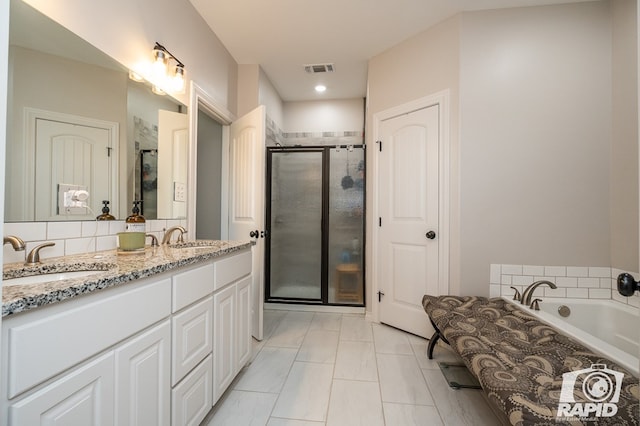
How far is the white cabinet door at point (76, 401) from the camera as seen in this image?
2.04 feet

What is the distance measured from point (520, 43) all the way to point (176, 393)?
3.07 meters

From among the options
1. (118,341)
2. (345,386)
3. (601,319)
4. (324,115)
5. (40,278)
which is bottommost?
(345,386)

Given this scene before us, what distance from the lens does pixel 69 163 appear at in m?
1.20

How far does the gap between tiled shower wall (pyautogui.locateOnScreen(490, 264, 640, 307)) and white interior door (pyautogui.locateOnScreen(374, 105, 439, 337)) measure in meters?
0.46

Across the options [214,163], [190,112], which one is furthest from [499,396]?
[214,163]

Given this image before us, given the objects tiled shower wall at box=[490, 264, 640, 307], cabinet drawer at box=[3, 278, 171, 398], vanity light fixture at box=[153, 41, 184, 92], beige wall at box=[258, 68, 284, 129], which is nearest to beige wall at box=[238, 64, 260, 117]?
beige wall at box=[258, 68, 284, 129]

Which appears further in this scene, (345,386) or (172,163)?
(172,163)

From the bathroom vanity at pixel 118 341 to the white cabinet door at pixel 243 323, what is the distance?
0.13 metres

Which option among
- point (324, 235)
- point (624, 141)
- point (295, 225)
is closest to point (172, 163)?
point (295, 225)

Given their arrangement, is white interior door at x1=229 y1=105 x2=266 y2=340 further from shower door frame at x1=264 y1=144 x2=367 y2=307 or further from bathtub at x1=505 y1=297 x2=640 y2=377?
bathtub at x1=505 y1=297 x2=640 y2=377

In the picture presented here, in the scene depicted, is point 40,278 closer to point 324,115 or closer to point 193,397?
point 193,397

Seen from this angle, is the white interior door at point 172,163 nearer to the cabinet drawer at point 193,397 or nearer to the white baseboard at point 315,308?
the cabinet drawer at point 193,397

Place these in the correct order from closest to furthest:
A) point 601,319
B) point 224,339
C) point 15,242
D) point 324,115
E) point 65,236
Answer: point 15,242 < point 65,236 < point 224,339 < point 601,319 < point 324,115

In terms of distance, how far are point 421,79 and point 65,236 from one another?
2657mm
